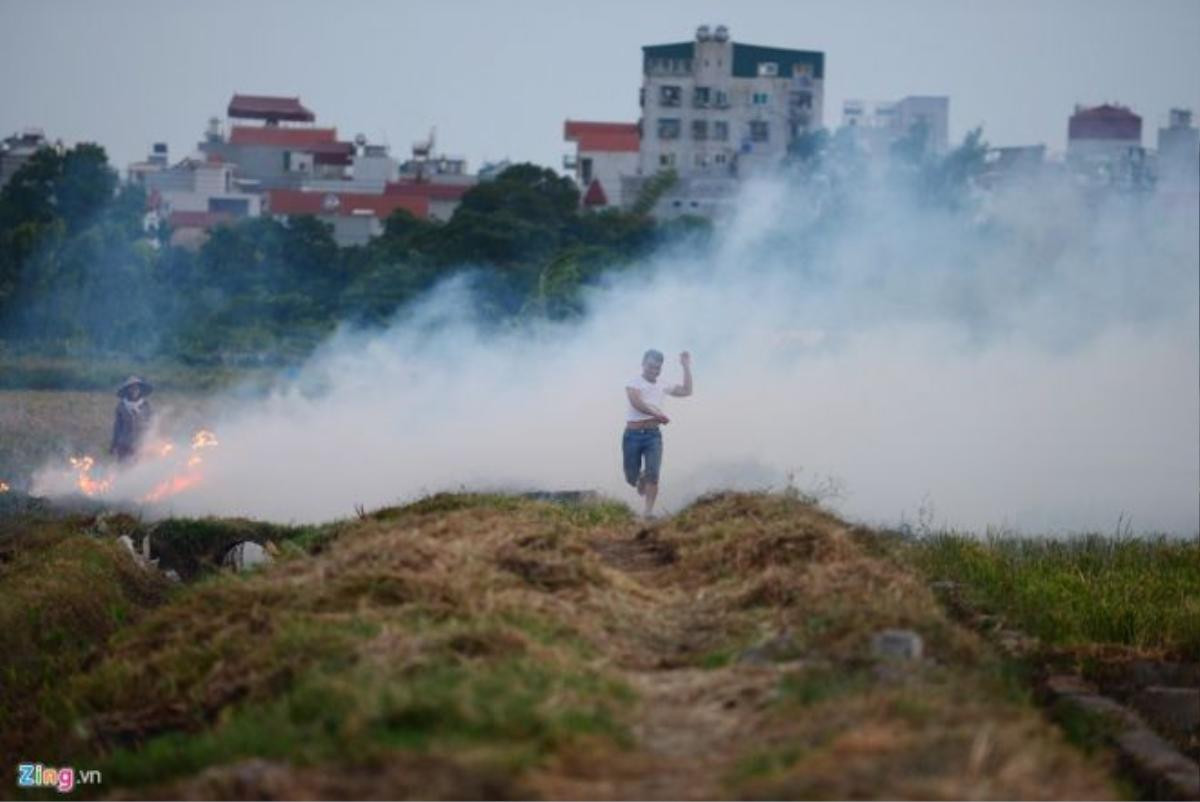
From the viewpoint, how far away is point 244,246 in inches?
3056

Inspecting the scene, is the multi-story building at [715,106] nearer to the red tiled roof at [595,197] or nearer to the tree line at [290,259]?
the red tiled roof at [595,197]

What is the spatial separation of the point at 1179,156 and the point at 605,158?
217ft

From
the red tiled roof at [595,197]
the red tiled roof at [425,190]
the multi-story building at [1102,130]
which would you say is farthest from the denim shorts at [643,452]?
the red tiled roof at [425,190]

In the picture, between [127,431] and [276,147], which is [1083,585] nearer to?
[127,431]

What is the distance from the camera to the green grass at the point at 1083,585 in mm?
17203

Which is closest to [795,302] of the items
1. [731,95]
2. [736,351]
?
[736,351]

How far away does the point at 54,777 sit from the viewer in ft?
43.2

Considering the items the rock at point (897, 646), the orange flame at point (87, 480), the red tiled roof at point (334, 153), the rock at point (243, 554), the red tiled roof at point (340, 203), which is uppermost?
the red tiled roof at point (334, 153)

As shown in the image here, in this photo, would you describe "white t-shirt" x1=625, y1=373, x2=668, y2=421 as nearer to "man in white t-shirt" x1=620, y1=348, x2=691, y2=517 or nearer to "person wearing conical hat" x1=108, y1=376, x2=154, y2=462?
"man in white t-shirt" x1=620, y1=348, x2=691, y2=517

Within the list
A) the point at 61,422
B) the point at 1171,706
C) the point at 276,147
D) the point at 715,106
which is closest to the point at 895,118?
the point at 715,106

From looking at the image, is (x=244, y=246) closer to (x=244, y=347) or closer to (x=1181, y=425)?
(x=244, y=347)

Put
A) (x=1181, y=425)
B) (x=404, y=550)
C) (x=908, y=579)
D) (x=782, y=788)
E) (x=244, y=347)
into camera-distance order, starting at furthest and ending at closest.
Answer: (x=244, y=347) → (x=1181, y=425) → (x=908, y=579) → (x=404, y=550) → (x=782, y=788)

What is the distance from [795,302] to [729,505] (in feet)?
83.9

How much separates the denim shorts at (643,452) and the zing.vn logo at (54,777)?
1087cm
